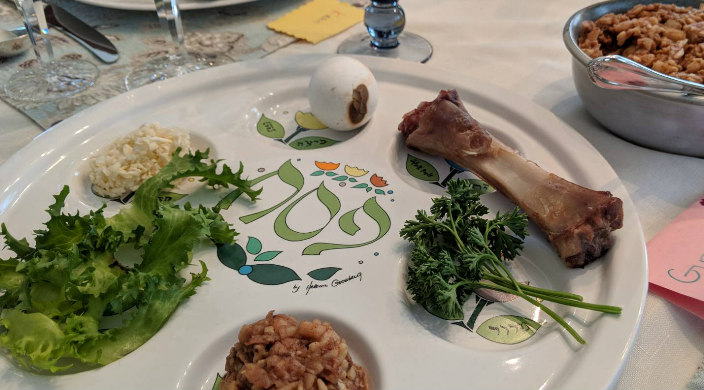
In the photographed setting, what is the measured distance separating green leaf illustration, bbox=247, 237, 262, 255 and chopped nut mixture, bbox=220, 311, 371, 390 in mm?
219

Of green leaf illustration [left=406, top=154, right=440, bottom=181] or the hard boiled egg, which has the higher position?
the hard boiled egg

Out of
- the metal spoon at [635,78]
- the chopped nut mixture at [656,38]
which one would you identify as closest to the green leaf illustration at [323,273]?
the metal spoon at [635,78]

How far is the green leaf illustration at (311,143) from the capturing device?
1.32 meters

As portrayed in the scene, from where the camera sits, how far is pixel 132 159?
1176mm

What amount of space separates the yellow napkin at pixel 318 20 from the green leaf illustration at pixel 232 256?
93cm

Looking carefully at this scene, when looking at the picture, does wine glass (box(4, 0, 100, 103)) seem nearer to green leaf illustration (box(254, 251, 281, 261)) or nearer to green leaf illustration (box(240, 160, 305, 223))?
green leaf illustration (box(240, 160, 305, 223))

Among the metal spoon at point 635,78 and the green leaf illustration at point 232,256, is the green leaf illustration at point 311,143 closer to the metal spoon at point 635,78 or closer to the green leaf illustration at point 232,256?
the green leaf illustration at point 232,256

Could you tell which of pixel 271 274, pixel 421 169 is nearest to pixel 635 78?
pixel 421 169

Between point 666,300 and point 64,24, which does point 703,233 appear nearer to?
point 666,300

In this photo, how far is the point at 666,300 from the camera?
3.18 feet

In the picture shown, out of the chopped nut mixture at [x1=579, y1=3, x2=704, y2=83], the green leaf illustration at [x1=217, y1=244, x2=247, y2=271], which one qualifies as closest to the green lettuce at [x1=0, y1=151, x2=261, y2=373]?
the green leaf illustration at [x1=217, y1=244, x2=247, y2=271]

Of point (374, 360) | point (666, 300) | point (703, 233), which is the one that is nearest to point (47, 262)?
point (374, 360)

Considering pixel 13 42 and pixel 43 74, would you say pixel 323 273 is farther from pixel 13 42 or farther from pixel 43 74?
pixel 13 42

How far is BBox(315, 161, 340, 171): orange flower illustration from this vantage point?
1.25 metres
